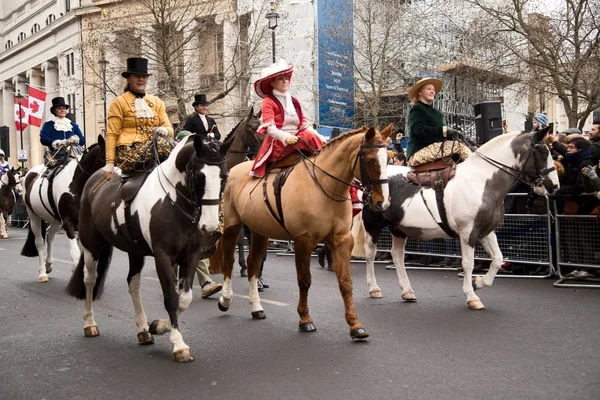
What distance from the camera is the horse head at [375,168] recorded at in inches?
242

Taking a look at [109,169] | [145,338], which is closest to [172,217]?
[109,169]

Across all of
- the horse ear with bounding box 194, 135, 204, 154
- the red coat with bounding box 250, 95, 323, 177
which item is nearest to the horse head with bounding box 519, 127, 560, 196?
the red coat with bounding box 250, 95, 323, 177

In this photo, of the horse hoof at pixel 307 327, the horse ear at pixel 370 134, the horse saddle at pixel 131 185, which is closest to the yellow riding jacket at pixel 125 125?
the horse saddle at pixel 131 185

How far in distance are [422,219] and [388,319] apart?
68.6 inches

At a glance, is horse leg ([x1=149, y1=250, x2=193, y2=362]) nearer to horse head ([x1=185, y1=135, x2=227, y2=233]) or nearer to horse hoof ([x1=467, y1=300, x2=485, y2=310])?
horse head ([x1=185, y1=135, x2=227, y2=233])

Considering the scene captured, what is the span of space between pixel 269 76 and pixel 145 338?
3.13 metres

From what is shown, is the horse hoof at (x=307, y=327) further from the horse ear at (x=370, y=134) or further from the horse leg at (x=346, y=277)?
the horse ear at (x=370, y=134)

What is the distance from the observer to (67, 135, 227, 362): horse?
553 cm

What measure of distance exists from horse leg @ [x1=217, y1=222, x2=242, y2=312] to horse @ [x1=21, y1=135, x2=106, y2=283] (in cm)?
255

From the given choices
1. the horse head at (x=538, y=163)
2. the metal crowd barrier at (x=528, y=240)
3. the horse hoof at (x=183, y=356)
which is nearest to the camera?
the horse hoof at (x=183, y=356)

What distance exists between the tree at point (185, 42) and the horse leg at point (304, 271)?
2111 cm

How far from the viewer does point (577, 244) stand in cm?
1002

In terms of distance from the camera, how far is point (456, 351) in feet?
19.4

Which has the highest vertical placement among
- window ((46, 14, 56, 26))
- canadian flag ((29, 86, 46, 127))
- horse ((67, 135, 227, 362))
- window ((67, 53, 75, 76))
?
window ((46, 14, 56, 26))
